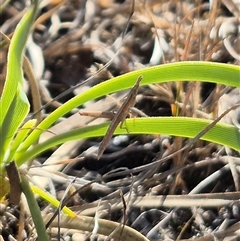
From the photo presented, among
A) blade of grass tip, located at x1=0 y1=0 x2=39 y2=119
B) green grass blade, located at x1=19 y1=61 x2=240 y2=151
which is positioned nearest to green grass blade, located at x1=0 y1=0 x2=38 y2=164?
blade of grass tip, located at x1=0 y1=0 x2=39 y2=119

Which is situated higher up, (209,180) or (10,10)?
(10,10)

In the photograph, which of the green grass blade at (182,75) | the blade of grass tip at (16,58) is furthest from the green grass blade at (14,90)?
the green grass blade at (182,75)

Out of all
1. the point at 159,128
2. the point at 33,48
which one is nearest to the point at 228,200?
the point at 159,128

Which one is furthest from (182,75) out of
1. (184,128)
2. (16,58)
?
(16,58)

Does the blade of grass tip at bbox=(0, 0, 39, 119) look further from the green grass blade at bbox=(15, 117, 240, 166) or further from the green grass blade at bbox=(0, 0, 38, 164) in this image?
the green grass blade at bbox=(15, 117, 240, 166)

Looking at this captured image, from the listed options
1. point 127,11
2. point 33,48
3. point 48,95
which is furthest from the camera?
point 127,11

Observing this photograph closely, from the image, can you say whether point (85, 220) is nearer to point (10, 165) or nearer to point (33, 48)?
point (10, 165)

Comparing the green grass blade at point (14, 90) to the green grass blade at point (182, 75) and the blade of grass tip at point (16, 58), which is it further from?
the green grass blade at point (182, 75)

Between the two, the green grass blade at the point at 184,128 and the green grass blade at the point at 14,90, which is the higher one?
the green grass blade at the point at 14,90
